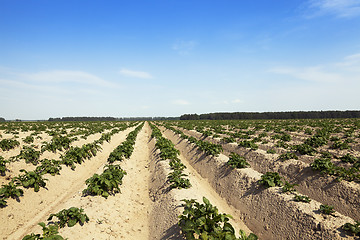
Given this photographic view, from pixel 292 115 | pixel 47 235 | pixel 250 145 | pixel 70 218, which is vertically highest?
pixel 292 115

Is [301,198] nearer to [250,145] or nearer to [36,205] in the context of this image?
[250,145]

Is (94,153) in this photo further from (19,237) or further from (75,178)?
(19,237)

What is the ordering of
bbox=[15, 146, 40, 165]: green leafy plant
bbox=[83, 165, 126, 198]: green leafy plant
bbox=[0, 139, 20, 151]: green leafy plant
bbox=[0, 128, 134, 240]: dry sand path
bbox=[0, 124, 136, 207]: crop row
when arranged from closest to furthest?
bbox=[0, 128, 134, 240]: dry sand path, bbox=[0, 124, 136, 207]: crop row, bbox=[83, 165, 126, 198]: green leafy plant, bbox=[15, 146, 40, 165]: green leafy plant, bbox=[0, 139, 20, 151]: green leafy plant

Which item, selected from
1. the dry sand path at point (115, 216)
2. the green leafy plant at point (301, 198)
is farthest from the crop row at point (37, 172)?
the green leafy plant at point (301, 198)

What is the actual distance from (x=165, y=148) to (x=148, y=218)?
808cm

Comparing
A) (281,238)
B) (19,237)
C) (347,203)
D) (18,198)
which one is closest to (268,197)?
(281,238)

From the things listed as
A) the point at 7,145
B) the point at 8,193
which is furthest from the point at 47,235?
the point at 7,145

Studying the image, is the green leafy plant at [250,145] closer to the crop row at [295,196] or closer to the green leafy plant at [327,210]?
the crop row at [295,196]

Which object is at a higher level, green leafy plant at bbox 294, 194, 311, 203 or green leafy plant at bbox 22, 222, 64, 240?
green leafy plant at bbox 294, 194, 311, 203

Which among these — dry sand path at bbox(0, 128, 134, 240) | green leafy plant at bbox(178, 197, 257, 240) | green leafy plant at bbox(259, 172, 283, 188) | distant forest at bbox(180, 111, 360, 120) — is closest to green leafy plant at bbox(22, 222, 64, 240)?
dry sand path at bbox(0, 128, 134, 240)

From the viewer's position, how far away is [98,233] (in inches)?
238

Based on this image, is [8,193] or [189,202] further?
[8,193]

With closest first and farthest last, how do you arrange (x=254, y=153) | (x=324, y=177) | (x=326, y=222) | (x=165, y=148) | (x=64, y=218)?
(x=326, y=222), (x=64, y=218), (x=324, y=177), (x=254, y=153), (x=165, y=148)

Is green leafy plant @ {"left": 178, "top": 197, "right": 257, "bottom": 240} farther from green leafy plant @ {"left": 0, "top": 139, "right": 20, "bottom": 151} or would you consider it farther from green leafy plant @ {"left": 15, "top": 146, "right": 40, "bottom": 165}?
green leafy plant @ {"left": 0, "top": 139, "right": 20, "bottom": 151}
